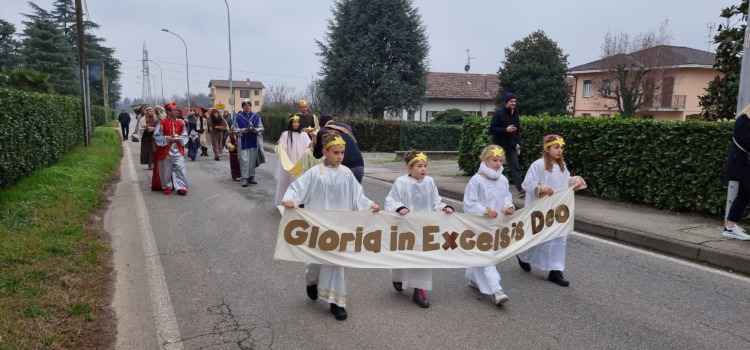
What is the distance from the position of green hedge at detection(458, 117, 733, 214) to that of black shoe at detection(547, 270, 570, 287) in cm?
418

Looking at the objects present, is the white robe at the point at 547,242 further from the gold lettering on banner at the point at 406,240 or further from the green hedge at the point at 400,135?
the green hedge at the point at 400,135

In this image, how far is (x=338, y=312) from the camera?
4867 mm

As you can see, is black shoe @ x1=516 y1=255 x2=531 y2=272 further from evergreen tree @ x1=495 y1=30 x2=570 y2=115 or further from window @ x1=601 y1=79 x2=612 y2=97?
window @ x1=601 y1=79 x2=612 y2=97

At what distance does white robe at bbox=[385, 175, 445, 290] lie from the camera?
523 cm

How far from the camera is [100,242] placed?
7219mm

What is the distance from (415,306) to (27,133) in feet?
31.8

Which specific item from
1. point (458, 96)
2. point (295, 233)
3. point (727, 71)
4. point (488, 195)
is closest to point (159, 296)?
point (295, 233)

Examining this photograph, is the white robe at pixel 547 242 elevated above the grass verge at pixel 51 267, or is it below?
above

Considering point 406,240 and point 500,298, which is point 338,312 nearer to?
point 406,240

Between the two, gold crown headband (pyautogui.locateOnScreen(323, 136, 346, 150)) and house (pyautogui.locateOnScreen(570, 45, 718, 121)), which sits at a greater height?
house (pyautogui.locateOnScreen(570, 45, 718, 121))

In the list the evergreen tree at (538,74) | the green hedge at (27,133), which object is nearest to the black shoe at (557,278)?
the green hedge at (27,133)

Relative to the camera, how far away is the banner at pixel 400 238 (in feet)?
16.1

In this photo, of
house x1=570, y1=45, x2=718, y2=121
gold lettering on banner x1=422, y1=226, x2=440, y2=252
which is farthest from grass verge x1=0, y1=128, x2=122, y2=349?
house x1=570, y1=45, x2=718, y2=121

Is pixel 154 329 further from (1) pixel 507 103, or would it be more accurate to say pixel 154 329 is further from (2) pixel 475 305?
(1) pixel 507 103
